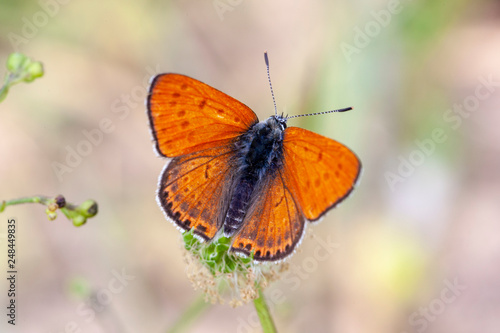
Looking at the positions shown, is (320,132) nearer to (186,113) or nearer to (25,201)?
(186,113)

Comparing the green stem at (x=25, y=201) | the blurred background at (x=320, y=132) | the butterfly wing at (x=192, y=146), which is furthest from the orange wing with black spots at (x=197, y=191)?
the blurred background at (x=320, y=132)

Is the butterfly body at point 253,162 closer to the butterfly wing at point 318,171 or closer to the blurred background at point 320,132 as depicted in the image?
the butterfly wing at point 318,171

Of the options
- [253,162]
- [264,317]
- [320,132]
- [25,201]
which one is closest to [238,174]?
[253,162]

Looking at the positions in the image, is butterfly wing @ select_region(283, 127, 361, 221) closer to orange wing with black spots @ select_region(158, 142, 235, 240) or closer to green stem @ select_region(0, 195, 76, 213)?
orange wing with black spots @ select_region(158, 142, 235, 240)

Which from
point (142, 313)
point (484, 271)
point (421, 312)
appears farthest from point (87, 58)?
point (484, 271)

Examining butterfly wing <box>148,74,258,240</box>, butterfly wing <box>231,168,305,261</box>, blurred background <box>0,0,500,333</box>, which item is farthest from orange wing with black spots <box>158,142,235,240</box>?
blurred background <box>0,0,500,333</box>

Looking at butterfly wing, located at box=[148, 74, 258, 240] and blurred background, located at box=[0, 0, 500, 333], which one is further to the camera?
blurred background, located at box=[0, 0, 500, 333]
